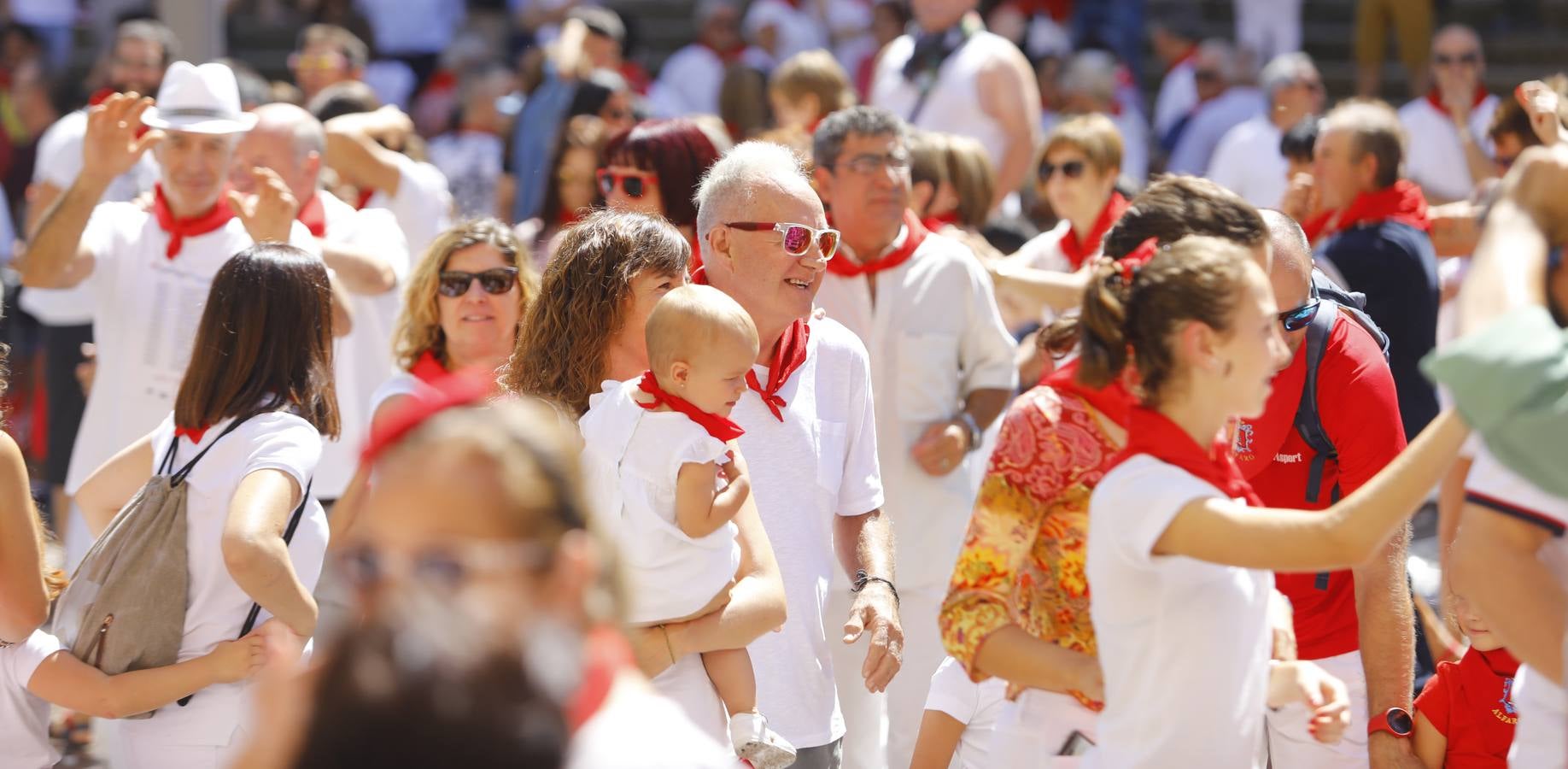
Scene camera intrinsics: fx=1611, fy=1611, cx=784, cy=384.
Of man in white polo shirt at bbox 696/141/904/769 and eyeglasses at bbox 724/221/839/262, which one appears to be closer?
man in white polo shirt at bbox 696/141/904/769

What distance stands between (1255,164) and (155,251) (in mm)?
5809

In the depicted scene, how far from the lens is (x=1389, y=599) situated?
3.37m

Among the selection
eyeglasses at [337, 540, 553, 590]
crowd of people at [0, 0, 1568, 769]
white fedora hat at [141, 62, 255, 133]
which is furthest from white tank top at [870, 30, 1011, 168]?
eyeglasses at [337, 540, 553, 590]

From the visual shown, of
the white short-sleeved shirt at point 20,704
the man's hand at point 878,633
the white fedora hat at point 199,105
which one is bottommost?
the white short-sleeved shirt at point 20,704

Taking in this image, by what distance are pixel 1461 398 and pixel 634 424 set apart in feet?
4.88

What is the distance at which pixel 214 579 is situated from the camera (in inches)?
139

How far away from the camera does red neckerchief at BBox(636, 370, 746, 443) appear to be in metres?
3.07

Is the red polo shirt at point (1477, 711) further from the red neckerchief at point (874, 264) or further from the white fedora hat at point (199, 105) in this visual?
the white fedora hat at point (199, 105)

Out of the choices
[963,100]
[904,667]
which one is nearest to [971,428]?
[904,667]

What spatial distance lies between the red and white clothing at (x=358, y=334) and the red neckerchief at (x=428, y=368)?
605 mm

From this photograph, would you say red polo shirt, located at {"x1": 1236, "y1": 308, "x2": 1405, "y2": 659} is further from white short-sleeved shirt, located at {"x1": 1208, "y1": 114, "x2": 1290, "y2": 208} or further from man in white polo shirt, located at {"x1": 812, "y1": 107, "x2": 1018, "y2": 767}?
white short-sleeved shirt, located at {"x1": 1208, "y1": 114, "x2": 1290, "y2": 208}

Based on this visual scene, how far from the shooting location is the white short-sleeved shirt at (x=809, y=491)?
348 cm

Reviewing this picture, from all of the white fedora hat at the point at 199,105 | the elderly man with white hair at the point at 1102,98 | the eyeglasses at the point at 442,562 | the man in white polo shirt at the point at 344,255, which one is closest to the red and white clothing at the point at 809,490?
the eyeglasses at the point at 442,562

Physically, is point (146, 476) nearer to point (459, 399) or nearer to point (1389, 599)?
point (459, 399)
